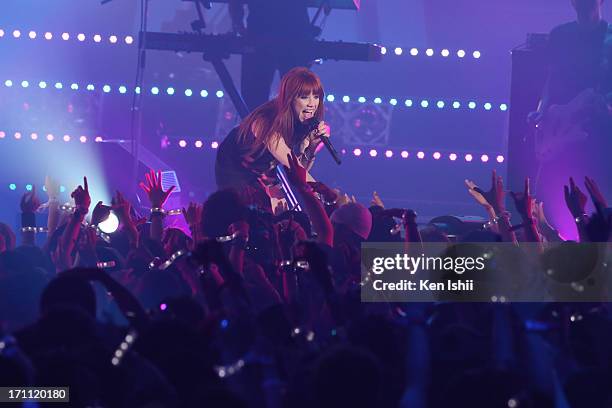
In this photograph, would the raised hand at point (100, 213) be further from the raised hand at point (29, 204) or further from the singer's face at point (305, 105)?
the singer's face at point (305, 105)

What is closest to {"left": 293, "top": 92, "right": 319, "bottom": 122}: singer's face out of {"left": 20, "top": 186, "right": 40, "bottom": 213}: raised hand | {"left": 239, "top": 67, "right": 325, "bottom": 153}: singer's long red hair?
{"left": 239, "top": 67, "right": 325, "bottom": 153}: singer's long red hair

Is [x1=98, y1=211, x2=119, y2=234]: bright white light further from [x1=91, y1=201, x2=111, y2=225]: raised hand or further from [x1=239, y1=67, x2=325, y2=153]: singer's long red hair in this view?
[x1=239, y1=67, x2=325, y2=153]: singer's long red hair

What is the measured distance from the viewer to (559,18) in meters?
14.9

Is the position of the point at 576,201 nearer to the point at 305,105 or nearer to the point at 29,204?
the point at 29,204

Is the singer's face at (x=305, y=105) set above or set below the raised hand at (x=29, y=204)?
above

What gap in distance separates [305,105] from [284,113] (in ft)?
0.66

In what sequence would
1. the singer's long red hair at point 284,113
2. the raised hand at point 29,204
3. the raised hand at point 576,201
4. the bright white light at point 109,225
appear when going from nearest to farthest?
the raised hand at point 576,201 → the raised hand at point 29,204 → the bright white light at point 109,225 → the singer's long red hair at point 284,113

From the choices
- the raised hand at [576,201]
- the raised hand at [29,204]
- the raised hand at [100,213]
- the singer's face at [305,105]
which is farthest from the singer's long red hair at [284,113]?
the raised hand at [576,201]

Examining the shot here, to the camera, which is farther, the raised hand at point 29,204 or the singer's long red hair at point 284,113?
the singer's long red hair at point 284,113

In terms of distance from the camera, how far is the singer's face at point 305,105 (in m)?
8.59

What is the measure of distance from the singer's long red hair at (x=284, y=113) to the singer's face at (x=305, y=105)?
3 centimetres

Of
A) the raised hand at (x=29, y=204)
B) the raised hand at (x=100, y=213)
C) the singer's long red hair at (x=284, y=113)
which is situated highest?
the singer's long red hair at (x=284, y=113)

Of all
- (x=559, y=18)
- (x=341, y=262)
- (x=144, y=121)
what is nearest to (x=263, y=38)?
(x=144, y=121)

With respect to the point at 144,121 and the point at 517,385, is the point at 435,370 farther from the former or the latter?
the point at 144,121
